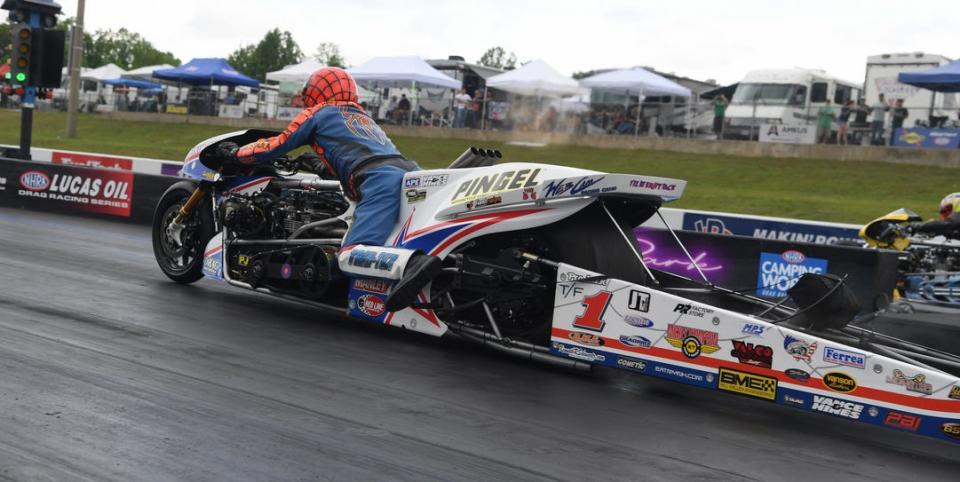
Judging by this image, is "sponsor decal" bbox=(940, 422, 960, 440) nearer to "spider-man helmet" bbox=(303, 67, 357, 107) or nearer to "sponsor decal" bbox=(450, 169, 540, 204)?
"sponsor decal" bbox=(450, 169, 540, 204)

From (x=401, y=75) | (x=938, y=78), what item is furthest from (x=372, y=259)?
(x=401, y=75)

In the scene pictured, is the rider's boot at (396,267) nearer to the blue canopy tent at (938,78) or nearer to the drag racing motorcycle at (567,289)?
the drag racing motorcycle at (567,289)

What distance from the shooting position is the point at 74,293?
8.21m

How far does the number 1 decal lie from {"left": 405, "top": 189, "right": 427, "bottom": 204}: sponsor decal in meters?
1.60

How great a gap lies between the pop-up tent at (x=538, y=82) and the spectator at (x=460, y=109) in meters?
0.99

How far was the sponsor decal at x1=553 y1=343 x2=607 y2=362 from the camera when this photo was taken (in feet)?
20.6

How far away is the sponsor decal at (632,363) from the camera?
608 cm

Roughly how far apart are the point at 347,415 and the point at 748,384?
217 cm

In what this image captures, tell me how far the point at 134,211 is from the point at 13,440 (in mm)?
12090

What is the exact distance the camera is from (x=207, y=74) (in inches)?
1668

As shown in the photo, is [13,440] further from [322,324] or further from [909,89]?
[909,89]

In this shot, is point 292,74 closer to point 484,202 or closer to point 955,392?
point 484,202

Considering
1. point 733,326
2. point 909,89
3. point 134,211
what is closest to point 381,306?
point 733,326

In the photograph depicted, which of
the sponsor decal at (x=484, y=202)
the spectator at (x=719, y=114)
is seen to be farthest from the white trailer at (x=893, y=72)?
the sponsor decal at (x=484, y=202)
